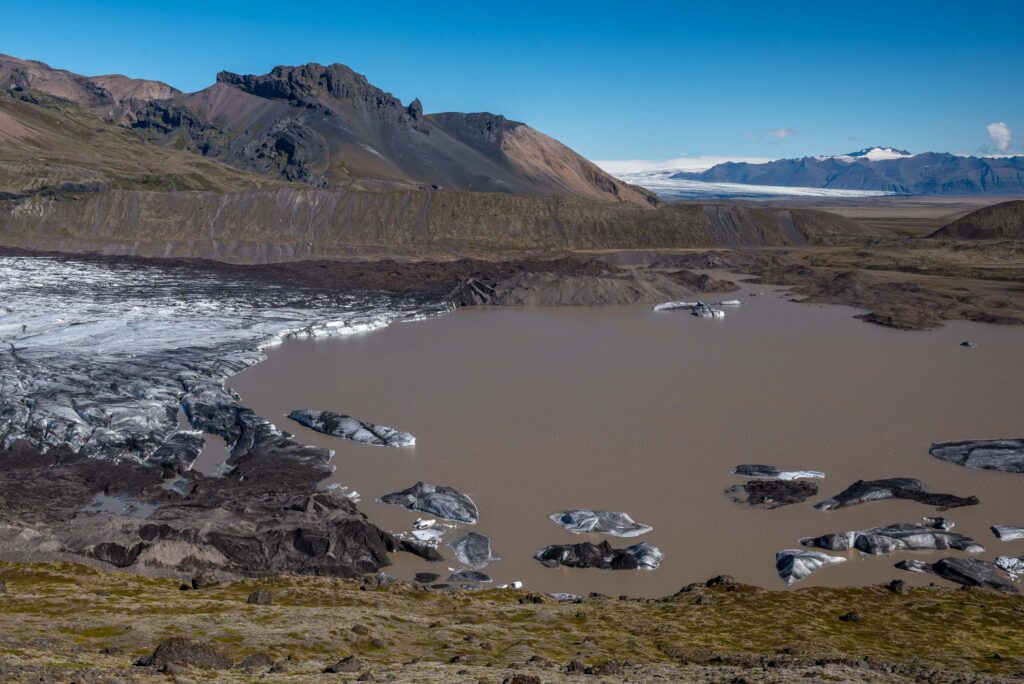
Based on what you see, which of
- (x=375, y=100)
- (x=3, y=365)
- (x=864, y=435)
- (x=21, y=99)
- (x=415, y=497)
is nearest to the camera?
(x=415, y=497)

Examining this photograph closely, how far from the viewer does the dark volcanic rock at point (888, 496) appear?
21297mm

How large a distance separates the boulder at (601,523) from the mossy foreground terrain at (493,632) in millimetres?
3027

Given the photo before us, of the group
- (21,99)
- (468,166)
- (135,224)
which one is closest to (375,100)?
(468,166)

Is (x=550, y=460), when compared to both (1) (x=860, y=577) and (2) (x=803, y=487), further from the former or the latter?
(1) (x=860, y=577)

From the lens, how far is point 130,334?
3956 centimetres

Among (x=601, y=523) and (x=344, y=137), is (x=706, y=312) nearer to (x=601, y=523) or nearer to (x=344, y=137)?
(x=601, y=523)

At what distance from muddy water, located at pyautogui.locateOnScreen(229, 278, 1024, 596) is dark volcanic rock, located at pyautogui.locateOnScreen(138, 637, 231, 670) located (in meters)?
6.61

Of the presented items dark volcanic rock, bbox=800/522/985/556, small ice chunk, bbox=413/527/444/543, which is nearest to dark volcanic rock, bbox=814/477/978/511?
dark volcanic rock, bbox=800/522/985/556

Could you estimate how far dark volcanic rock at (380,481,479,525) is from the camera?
20.3 meters

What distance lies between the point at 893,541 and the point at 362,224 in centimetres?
7547

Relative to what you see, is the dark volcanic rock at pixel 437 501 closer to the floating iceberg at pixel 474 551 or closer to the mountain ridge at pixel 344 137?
the floating iceberg at pixel 474 551

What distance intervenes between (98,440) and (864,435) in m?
23.6

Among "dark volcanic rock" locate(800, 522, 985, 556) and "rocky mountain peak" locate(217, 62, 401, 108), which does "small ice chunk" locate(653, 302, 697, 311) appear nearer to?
"dark volcanic rock" locate(800, 522, 985, 556)

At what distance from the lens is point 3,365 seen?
31.9 m
